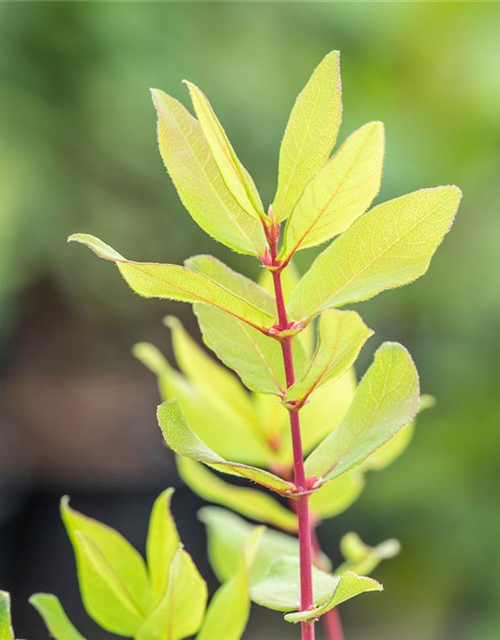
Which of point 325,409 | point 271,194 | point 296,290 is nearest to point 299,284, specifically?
point 296,290

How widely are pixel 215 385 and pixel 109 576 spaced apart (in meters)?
0.09

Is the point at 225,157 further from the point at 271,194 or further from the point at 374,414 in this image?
the point at 271,194

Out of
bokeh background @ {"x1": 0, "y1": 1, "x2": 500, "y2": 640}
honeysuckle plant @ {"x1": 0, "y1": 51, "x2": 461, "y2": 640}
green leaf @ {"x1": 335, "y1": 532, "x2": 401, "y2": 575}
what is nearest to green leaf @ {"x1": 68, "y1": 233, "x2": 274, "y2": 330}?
honeysuckle plant @ {"x1": 0, "y1": 51, "x2": 461, "y2": 640}

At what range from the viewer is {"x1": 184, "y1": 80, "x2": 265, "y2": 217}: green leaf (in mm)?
161

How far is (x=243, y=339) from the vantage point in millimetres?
194

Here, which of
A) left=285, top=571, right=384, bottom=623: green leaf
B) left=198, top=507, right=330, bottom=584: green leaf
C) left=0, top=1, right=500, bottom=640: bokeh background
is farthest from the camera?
left=0, top=1, right=500, bottom=640: bokeh background

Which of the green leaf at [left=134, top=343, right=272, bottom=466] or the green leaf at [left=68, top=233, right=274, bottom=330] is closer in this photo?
the green leaf at [left=68, top=233, right=274, bottom=330]

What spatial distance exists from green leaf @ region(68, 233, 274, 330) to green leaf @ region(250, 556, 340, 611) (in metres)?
0.06

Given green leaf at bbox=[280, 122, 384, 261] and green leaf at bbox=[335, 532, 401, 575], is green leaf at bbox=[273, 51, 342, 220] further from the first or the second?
green leaf at bbox=[335, 532, 401, 575]

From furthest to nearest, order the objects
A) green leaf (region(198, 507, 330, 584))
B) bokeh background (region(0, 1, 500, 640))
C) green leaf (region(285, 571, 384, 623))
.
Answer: bokeh background (region(0, 1, 500, 640)) → green leaf (region(198, 507, 330, 584)) → green leaf (region(285, 571, 384, 623))

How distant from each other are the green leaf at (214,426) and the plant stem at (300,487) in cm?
11

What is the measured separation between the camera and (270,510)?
30 centimetres

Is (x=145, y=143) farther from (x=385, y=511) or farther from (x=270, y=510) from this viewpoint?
(x=270, y=510)

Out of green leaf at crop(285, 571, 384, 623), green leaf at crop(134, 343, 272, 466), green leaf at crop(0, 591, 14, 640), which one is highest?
green leaf at crop(134, 343, 272, 466)
